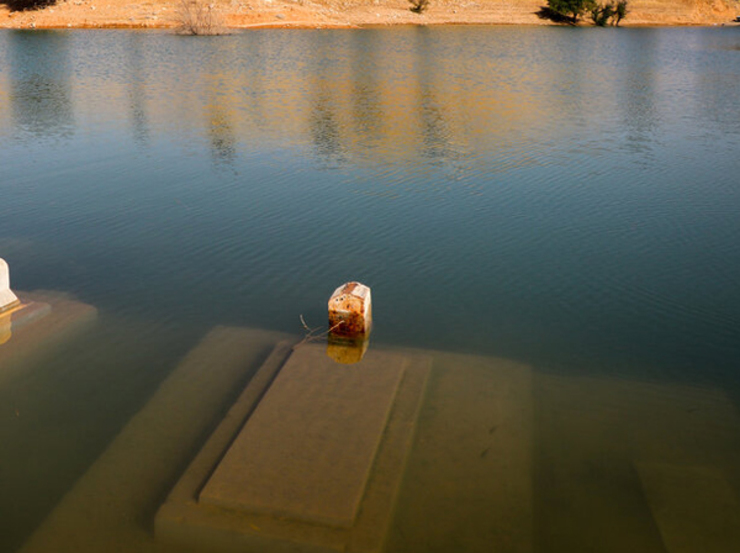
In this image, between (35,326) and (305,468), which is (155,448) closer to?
(305,468)

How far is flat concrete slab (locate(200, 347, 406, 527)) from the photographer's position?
A: 519cm

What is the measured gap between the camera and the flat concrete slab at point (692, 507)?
5129mm

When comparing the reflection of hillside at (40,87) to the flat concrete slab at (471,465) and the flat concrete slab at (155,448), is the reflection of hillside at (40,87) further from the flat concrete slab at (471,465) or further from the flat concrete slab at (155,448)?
the flat concrete slab at (471,465)

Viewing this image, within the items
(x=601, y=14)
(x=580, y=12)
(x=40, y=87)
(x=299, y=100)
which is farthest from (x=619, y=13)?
(x=40, y=87)

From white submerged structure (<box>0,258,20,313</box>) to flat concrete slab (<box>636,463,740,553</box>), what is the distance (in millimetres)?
6662

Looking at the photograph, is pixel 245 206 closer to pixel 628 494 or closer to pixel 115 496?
pixel 115 496

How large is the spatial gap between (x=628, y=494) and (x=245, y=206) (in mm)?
8026

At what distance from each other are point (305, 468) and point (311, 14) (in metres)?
52.7

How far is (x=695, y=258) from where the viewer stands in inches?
392

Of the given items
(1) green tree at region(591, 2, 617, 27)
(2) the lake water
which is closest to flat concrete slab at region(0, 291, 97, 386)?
(2) the lake water

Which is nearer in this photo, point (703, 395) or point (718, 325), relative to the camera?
point (703, 395)

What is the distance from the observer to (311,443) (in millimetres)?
5859

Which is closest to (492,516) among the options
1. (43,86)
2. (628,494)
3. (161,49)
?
(628,494)

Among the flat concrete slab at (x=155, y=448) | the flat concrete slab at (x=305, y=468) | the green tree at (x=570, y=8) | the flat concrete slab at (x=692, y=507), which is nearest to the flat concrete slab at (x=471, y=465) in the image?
the flat concrete slab at (x=305, y=468)
